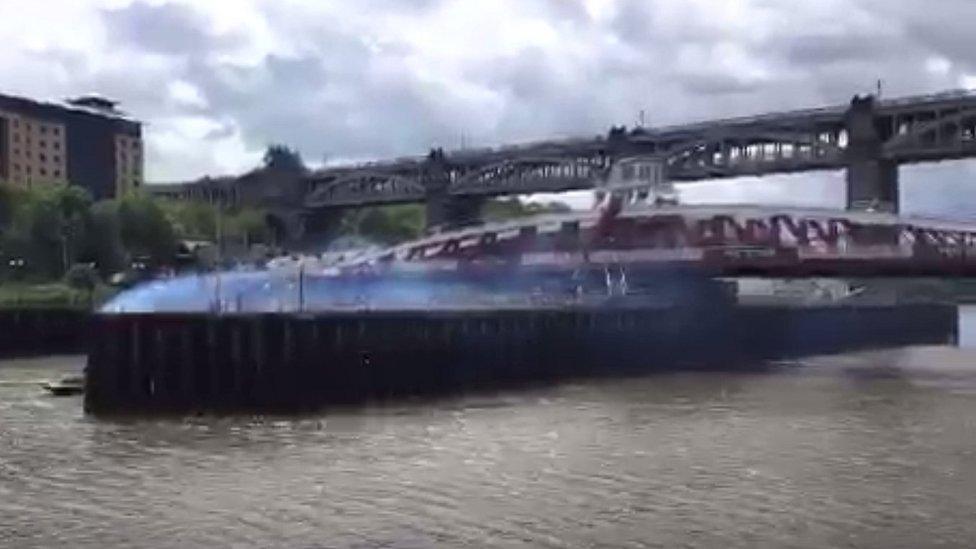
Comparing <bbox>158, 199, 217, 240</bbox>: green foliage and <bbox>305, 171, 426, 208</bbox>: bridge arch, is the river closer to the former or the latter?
<bbox>305, 171, 426, 208</bbox>: bridge arch

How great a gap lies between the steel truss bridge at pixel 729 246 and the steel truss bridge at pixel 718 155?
20979 millimetres

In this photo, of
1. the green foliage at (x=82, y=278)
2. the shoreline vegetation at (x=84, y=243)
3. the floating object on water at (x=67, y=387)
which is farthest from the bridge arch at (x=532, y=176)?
the floating object on water at (x=67, y=387)

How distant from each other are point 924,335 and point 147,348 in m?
99.0

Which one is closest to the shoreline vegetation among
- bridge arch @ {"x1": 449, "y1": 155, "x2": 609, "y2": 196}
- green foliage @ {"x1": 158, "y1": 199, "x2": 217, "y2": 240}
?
green foliage @ {"x1": 158, "y1": 199, "x2": 217, "y2": 240}

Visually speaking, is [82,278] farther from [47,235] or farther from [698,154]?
[698,154]

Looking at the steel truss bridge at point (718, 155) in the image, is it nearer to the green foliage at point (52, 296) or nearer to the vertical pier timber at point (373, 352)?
the vertical pier timber at point (373, 352)

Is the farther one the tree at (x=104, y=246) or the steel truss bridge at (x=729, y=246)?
the tree at (x=104, y=246)

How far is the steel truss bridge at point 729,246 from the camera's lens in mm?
89000

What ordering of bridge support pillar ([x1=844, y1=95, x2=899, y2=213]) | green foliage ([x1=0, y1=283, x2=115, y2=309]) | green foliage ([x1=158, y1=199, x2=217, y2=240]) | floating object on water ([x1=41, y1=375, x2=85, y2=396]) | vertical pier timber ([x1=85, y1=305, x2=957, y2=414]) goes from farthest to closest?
green foliage ([x1=158, y1=199, x2=217, y2=240])
bridge support pillar ([x1=844, y1=95, x2=899, y2=213])
green foliage ([x1=0, y1=283, x2=115, y2=309])
floating object on water ([x1=41, y1=375, x2=85, y2=396])
vertical pier timber ([x1=85, y1=305, x2=957, y2=414])

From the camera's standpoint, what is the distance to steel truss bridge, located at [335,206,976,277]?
89000mm

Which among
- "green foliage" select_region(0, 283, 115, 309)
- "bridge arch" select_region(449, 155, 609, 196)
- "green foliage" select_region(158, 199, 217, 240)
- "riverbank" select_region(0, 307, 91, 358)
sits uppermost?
"bridge arch" select_region(449, 155, 609, 196)

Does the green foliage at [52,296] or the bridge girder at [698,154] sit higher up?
the bridge girder at [698,154]

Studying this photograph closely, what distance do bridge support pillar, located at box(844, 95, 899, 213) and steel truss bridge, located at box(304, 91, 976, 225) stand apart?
0.25ft

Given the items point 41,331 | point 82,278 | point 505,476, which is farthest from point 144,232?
point 505,476
